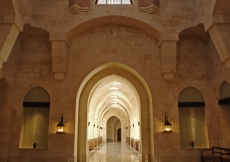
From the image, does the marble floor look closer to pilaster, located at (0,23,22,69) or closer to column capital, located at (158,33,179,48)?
column capital, located at (158,33,179,48)

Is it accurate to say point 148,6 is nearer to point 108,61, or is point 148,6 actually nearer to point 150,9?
point 150,9

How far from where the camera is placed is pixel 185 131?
11.0 metres

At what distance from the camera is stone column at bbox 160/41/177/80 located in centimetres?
1043

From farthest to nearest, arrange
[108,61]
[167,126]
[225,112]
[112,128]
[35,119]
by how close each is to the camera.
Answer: [112,128], [35,119], [108,61], [167,126], [225,112]

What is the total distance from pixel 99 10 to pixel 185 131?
A: 7.68 metres

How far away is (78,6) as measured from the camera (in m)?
10.5

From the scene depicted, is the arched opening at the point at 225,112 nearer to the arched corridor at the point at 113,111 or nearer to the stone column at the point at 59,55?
the arched corridor at the point at 113,111

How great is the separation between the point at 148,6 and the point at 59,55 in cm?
511

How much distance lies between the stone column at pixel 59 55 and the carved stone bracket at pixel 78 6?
1.42 m

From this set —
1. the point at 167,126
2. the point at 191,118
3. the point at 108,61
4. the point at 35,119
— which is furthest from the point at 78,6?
the point at 191,118

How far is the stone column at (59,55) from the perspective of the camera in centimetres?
1034

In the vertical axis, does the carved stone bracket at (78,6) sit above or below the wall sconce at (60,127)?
above

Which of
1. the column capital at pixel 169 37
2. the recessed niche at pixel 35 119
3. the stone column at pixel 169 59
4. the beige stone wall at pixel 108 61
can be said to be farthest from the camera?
the recessed niche at pixel 35 119

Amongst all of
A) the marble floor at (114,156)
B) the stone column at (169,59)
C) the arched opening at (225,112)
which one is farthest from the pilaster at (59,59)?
the arched opening at (225,112)
